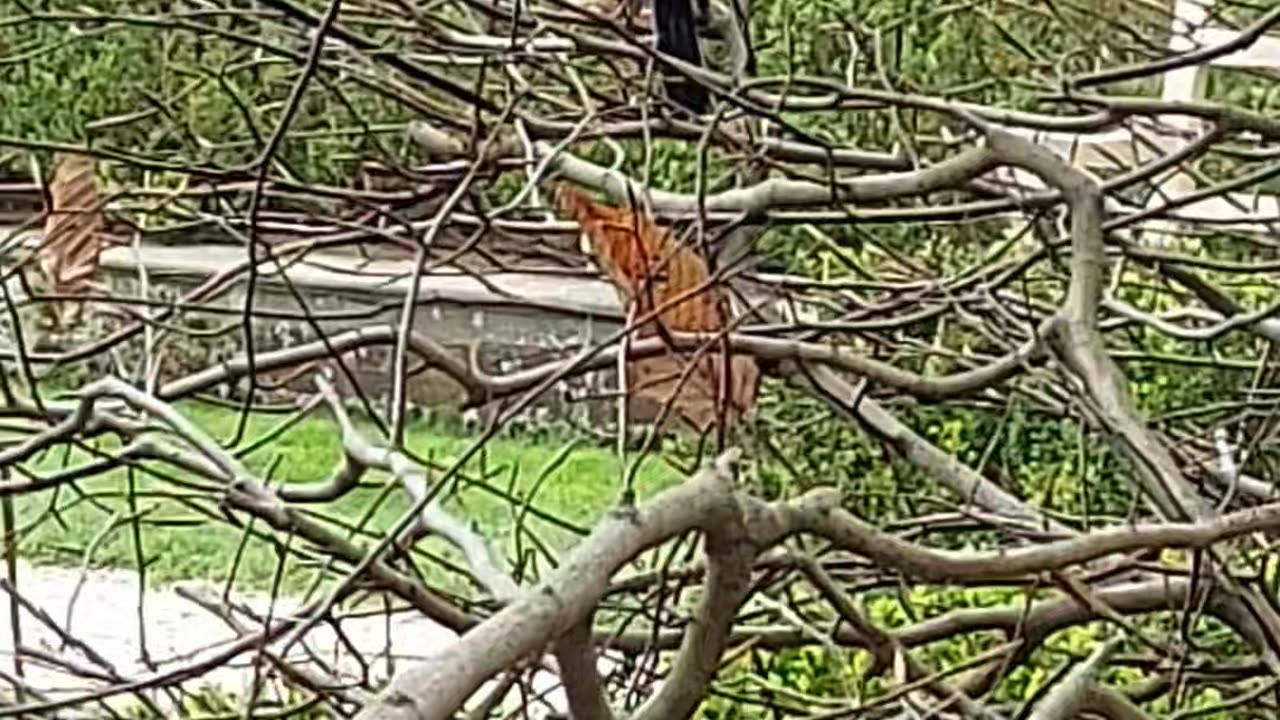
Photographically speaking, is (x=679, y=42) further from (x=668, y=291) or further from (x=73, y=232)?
(x=73, y=232)

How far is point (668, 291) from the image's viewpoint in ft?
5.11

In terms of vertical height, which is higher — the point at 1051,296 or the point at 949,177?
the point at 1051,296

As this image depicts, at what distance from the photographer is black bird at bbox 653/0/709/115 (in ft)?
5.83

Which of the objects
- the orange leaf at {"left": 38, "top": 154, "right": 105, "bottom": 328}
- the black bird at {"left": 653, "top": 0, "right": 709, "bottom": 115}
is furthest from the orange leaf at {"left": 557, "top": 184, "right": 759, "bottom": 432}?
the orange leaf at {"left": 38, "top": 154, "right": 105, "bottom": 328}

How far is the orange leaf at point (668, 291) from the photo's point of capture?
4.76 ft

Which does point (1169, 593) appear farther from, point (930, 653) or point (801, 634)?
point (930, 653)

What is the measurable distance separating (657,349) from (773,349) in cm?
11

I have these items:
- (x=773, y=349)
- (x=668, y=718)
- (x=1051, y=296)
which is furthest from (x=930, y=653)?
(x=668, y=718)

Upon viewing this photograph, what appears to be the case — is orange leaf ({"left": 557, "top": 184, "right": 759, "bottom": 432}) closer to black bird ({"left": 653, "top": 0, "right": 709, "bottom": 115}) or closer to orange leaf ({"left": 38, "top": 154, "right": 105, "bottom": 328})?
black bird ({"left": 653, "top": 0, "right": 709, "bottom": 115})

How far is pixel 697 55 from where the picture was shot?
182 centimetres

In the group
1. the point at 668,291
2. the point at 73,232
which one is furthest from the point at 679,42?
the point at 73,232

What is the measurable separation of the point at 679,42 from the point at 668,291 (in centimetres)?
32

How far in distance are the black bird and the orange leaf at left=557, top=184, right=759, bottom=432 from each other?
137 millimetres

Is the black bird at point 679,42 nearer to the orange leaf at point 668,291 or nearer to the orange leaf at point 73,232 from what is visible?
the orange leaf at point 668,291
